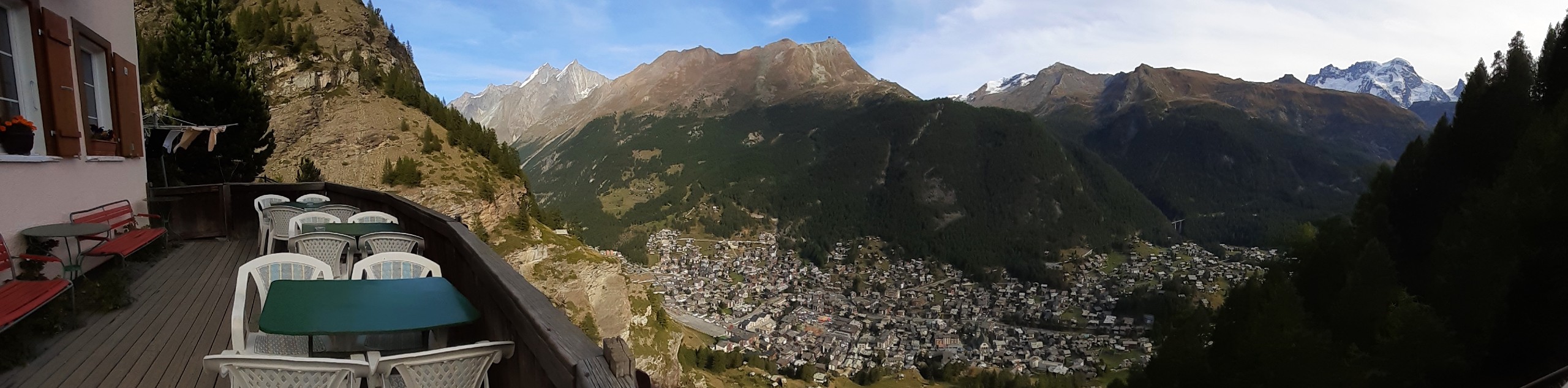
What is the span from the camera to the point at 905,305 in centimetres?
7675

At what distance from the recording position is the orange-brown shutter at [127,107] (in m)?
7.22

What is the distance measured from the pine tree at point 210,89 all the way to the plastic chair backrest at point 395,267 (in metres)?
12.2

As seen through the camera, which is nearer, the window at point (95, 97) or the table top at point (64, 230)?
the table top at point (64, 230)

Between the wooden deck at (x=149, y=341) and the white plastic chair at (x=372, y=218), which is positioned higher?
the white plastic chair at (x=372, y=218)

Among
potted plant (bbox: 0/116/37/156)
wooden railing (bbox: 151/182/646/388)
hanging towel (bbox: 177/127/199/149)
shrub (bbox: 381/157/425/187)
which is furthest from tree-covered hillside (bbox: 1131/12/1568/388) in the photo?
shrub (bbox: 381/157/425/187)

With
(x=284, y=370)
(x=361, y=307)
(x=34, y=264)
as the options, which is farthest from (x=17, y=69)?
(x=284, y=370)

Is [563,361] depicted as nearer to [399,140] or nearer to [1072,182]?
[399,140]

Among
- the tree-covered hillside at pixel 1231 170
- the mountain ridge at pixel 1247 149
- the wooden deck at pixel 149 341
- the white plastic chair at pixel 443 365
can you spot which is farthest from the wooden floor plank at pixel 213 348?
the tree-covered hillside at pixel 1231 170

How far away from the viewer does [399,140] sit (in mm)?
26547

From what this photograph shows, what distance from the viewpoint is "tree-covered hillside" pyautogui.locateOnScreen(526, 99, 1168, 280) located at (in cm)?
10538

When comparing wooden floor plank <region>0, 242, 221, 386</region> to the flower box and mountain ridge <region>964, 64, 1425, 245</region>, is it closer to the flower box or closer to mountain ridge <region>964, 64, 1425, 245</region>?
the flower box

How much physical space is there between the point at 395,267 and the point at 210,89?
14346mm

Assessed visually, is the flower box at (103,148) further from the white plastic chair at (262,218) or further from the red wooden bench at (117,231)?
the white plastic chair at (262,218)

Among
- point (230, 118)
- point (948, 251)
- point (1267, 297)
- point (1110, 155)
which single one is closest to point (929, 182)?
point (948, 251)
